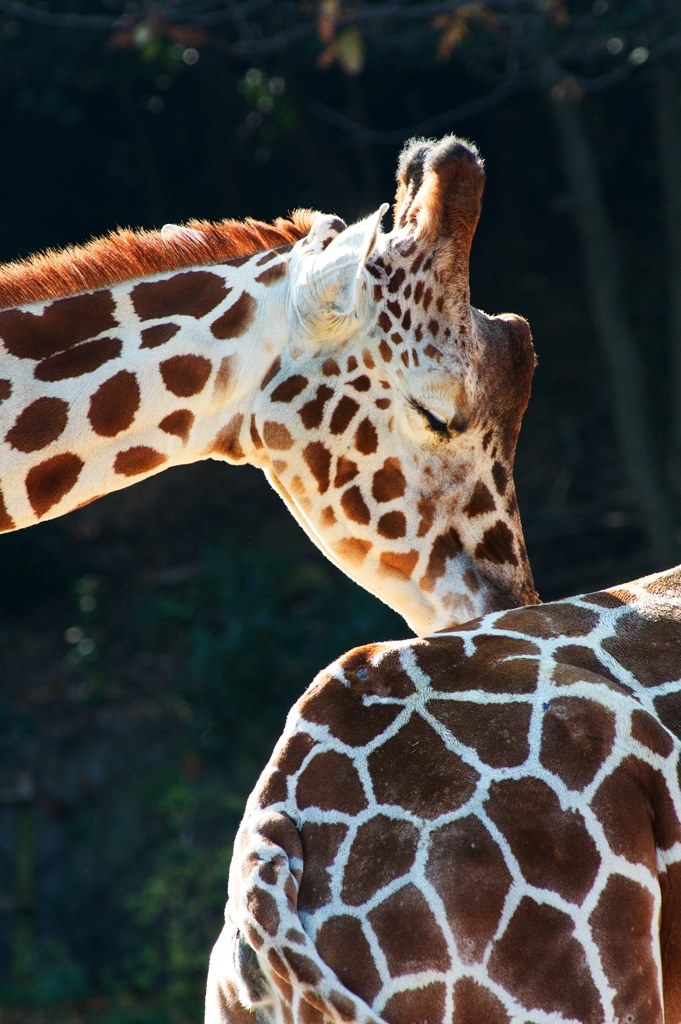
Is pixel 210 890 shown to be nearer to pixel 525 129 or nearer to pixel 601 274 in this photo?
pixel 601 274

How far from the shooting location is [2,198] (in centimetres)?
1083

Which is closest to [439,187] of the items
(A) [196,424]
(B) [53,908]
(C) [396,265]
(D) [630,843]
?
(C) [396,265]

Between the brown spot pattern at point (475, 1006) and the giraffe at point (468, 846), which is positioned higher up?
the giraffe at point (468, 846)

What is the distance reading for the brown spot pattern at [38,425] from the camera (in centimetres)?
277

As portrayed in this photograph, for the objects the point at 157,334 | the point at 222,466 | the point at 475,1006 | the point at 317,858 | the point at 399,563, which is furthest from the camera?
the point at 222,466

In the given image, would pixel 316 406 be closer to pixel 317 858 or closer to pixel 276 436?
pixel 276 436

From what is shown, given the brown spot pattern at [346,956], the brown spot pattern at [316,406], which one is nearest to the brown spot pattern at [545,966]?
the brown spot pattern at [346,956]

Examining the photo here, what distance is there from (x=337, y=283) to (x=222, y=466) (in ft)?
25.6

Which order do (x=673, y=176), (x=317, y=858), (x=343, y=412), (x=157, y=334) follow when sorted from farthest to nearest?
1. (x=673, y=176)
2. (x=343, y=412)
3. (x=157, y=334)
4. (x=317, y=858)

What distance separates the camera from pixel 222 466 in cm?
1059

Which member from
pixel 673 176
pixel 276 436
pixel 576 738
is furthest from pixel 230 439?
pixel 673 176

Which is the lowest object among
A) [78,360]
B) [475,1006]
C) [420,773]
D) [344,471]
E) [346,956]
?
[475,1006]

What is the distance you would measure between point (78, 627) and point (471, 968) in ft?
25.3

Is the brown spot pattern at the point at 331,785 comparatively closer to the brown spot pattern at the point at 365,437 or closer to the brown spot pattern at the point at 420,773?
the brown spot pattern at the point at 420,773
